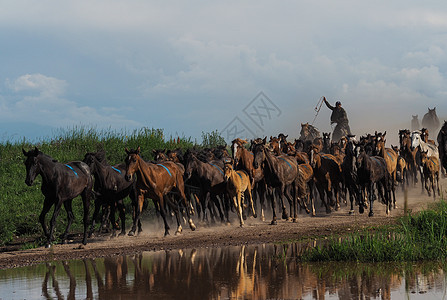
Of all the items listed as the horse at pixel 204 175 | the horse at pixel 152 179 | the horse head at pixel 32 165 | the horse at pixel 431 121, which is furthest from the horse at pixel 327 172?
the horse at pixel 431 121

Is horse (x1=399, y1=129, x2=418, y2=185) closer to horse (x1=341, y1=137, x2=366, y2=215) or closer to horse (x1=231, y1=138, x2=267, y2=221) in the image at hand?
horse (x1=341, y1=137, x2=366, y2=215)

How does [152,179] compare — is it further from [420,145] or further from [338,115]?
[338,115]

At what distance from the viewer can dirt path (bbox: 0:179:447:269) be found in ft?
46.9

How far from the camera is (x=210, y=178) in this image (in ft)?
64.0

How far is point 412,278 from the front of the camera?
30.5 feet

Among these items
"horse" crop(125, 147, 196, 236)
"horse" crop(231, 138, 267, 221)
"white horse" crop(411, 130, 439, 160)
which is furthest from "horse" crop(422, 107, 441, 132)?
"horse" crop(125, 147, 196, 236)

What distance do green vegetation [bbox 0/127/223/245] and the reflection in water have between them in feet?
27.6

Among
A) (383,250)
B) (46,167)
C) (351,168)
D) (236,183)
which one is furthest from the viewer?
(351,168)

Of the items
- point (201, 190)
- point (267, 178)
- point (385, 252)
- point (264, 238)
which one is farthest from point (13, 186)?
point (385, 252)

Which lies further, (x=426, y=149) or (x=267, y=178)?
(x=426, y=149)

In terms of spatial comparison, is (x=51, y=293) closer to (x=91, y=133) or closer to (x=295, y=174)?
(x=295, y=174)

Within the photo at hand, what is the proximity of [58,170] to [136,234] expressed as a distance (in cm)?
374

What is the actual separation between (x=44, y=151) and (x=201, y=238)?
61.0 feet

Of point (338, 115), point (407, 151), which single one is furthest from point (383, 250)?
→ point (338, 115)
